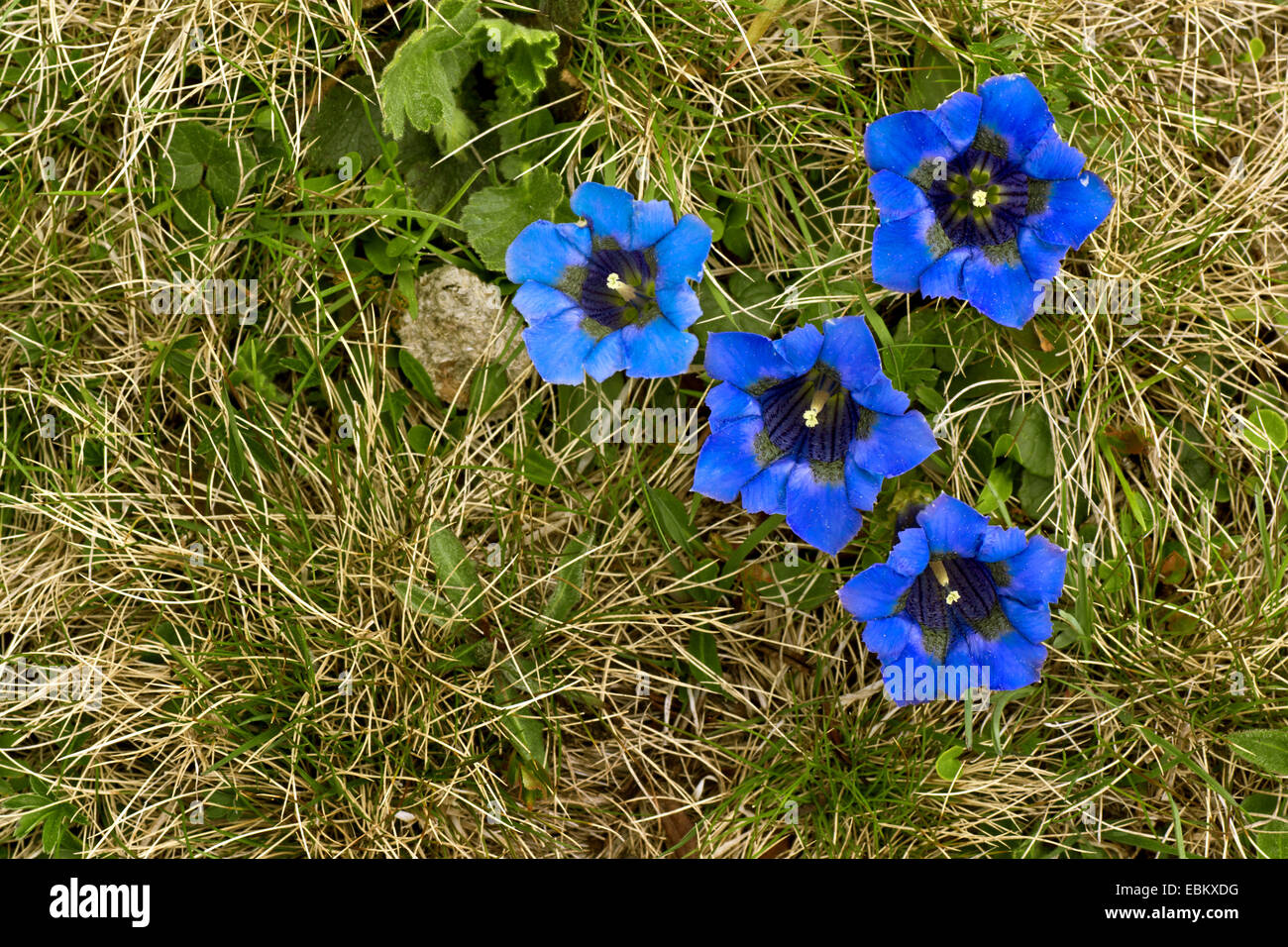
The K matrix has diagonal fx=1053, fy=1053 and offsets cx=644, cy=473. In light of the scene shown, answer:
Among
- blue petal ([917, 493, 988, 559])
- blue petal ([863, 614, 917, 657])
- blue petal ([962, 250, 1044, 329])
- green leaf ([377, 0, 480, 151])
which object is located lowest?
blue petal ([863, 614, 917, 657])

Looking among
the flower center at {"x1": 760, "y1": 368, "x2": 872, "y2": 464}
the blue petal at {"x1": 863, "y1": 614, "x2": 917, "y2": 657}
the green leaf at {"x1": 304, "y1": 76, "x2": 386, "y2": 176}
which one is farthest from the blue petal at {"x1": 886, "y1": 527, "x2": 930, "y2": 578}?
the green leaf at {"x1": 304, "y1": 76, "x2": 386, "y2": 176}

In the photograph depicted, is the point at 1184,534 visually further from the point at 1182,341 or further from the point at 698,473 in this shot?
the point at 698,473

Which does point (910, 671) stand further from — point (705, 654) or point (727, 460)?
point (727, 460)

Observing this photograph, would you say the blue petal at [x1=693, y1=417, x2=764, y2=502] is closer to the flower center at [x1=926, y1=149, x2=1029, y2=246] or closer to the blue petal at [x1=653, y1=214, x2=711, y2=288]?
the blue petal at [x1=653, y1=214, x2=711, y2=288]

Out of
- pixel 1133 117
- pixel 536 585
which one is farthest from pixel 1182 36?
pixel 536 585

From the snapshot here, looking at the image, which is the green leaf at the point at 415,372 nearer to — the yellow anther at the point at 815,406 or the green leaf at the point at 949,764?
the yellow anther at the point at 815,406

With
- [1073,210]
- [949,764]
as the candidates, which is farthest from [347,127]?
[949,764]
